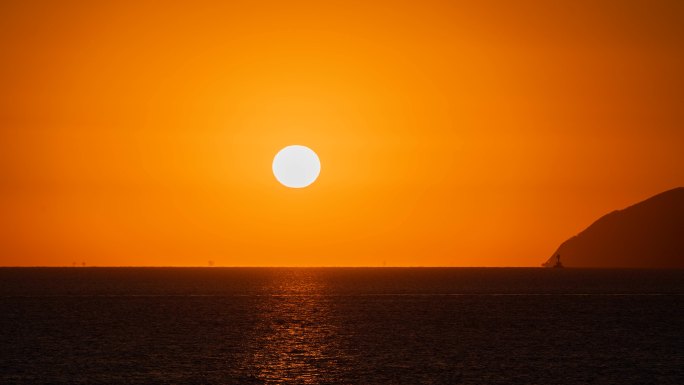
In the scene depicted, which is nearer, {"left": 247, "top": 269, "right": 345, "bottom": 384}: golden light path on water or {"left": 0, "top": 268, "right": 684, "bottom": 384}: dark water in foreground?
{"left": 0, "top": 268, "right": 684, "bottom": 384}: dark water in foreground

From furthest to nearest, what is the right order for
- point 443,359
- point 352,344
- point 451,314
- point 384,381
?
point 451,314
point 352,344
point 443,359
point 384,381

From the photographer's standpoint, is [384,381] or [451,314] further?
[451,314]

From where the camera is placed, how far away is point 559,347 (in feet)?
280

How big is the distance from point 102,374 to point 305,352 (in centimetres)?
2080

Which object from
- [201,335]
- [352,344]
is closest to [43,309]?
[201,335]


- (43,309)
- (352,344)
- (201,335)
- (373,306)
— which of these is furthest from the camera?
(373,306)

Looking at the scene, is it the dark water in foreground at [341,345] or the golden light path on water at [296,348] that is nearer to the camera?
the dark water in foreground at [341,345]

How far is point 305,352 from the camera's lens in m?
80.4

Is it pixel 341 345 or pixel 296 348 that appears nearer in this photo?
pixel 296 348

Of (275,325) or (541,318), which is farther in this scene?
(541,318)

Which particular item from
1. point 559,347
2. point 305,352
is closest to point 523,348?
point 559,347

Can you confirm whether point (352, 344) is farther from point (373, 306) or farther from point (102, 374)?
point (373, 306)

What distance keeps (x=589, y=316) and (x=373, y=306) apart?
3971cm

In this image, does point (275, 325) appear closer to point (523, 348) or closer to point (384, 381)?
point (523, 348)
